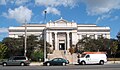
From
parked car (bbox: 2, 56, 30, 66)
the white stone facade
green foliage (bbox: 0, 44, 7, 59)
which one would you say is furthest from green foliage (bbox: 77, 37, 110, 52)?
parked car (bbox: 2, 56, 30, 66)

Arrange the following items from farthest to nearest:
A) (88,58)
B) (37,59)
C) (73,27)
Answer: (73,27)
(37,59)
(88,58)

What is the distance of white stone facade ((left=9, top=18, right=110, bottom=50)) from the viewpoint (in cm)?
12175

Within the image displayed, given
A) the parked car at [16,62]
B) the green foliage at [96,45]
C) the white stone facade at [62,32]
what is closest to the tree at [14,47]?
the green foliage at [96,45]

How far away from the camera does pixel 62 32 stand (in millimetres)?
122938

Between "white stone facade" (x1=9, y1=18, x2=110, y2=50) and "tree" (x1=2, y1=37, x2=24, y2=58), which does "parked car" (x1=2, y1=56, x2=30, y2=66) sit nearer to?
"tree" (x1=2, y1=37, x2=24, y2=58)

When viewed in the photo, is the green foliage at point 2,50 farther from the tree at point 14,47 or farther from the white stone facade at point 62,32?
the white stone facade at point 62,32

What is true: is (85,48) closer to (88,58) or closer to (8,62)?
(88,58)

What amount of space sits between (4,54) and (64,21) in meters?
42.8

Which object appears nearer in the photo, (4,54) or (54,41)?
(4,54)

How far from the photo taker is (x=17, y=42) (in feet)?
282

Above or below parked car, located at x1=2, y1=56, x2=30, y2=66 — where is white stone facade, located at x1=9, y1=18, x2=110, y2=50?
above

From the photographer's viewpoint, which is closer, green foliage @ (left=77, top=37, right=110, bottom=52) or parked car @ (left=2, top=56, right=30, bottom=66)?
parked car @ (left=2, top=56, right=30, bottom=66)

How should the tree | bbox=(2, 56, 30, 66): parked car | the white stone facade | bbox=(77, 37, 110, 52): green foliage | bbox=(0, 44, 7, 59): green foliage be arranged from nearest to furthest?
bbox=(2, 56, 30, 66): parked car < bbox=(0, 44, 7, 59): green foliage < the tree < bbox=(77, 37, 110, 52): green foliage < the white stone facade

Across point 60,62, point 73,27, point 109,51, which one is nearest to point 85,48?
point 109,51
